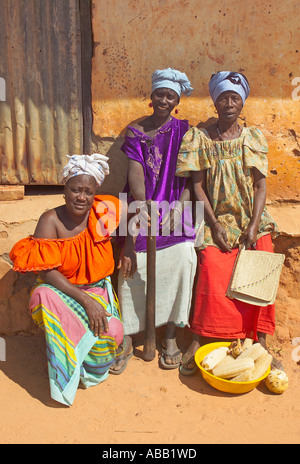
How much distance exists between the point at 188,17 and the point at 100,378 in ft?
10.1

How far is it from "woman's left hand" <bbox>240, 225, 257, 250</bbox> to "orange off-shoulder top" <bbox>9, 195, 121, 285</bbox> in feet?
3.30

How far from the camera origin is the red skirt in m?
3.57

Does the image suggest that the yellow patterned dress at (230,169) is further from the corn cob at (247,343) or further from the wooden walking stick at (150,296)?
the corn cob at (247,343)

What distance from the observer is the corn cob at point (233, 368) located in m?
3.22

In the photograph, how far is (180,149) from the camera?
12.4 ft

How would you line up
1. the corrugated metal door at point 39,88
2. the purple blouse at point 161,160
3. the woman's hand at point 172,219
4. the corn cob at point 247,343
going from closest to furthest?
the corn cob at point 247,343 → the woman's hand at point 172,219 → the purple blouse at point 161,160 → the corrugated metal door at point 39,88

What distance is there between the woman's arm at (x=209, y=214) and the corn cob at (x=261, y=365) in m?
0.85

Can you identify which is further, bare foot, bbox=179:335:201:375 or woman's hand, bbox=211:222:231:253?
woman's hand, bbox=211:222:231:253

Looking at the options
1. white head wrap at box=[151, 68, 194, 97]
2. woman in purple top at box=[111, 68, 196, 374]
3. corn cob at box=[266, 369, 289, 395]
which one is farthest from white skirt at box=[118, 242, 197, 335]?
white head wrap at box=[151, 68, 194, 97]

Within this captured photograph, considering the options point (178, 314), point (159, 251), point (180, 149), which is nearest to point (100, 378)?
point (178, 314)

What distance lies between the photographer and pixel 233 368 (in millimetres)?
3229

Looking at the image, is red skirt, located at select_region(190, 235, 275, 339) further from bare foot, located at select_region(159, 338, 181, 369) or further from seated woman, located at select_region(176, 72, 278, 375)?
bare foot, located at select_region(159, 338, 181, 369)

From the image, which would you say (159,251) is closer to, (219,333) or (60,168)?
(219,333)

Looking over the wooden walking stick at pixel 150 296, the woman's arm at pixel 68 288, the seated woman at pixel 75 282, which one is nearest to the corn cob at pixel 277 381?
the wooden walking stick at pixel 150 296
